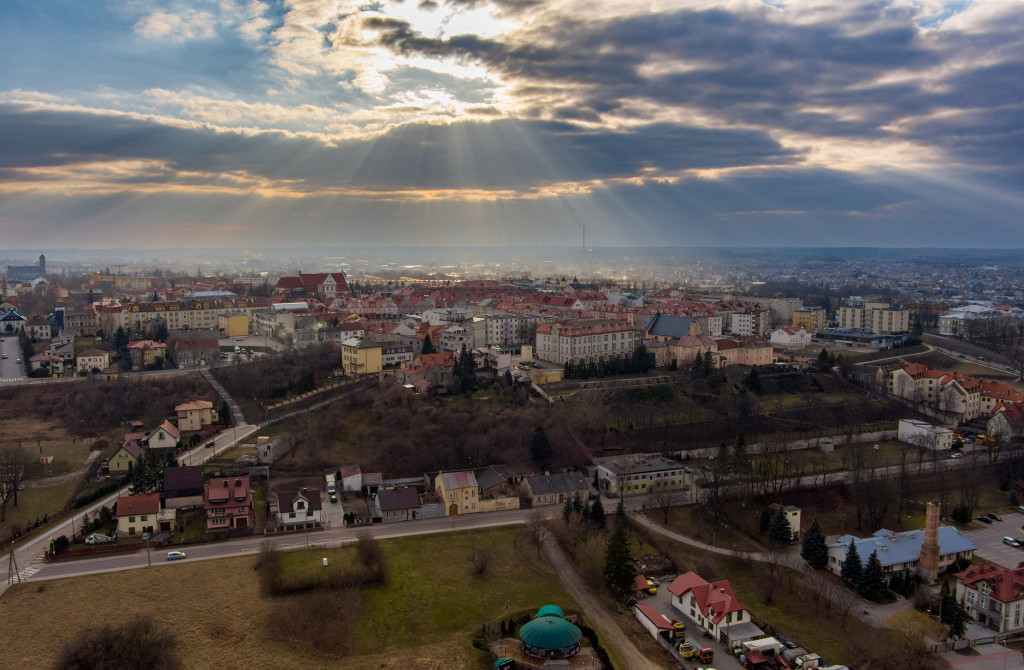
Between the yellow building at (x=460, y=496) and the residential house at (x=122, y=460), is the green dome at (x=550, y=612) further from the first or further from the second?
the residential house at (x=122, y=460)

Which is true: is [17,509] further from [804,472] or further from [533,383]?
[804,472]

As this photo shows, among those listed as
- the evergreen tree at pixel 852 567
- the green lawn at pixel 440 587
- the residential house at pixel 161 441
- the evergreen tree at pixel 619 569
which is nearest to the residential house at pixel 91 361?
the residential house at pixel 161 441

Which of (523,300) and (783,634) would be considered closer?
(783,634)

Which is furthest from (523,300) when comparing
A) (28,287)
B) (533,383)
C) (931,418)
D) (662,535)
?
(28,287)

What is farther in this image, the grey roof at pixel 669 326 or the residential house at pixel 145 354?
the grey roof at pixel 669 326

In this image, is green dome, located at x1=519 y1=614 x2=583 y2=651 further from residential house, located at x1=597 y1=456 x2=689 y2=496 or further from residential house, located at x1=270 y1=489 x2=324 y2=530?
residential house, located at x1=597 y1=456 x2=689 y2=496

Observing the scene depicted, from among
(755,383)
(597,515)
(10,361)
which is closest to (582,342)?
(755,383)
